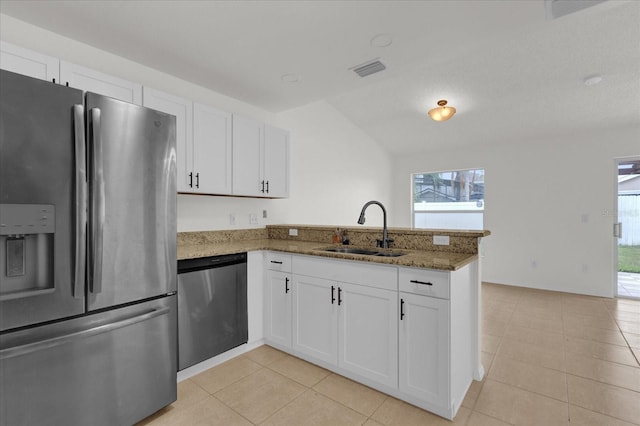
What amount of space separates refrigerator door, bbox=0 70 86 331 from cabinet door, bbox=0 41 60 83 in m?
0.62

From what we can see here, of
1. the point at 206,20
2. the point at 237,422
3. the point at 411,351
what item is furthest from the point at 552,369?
the point at 206,20

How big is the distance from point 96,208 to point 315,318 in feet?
5.24

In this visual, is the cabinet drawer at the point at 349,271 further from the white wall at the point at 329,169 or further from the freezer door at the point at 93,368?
the white wall at the point at 329,169

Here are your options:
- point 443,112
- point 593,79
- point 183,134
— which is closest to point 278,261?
point 183,134

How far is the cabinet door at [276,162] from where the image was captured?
3.22 metres

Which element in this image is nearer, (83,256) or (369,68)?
(83,256)

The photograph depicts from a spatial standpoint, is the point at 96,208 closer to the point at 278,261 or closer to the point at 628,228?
the point at 278,261

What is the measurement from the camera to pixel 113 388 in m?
1.61

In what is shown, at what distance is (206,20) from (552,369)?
11.7ft

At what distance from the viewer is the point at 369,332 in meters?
2.07

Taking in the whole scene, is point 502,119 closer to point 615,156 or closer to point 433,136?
point 433,136

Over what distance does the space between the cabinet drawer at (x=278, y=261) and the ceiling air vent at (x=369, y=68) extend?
1.73 meters

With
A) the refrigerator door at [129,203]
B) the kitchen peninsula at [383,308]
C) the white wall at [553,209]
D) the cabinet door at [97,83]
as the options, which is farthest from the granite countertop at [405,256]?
the white wall at [553,209]

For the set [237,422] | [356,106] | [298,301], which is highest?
[356,106]
